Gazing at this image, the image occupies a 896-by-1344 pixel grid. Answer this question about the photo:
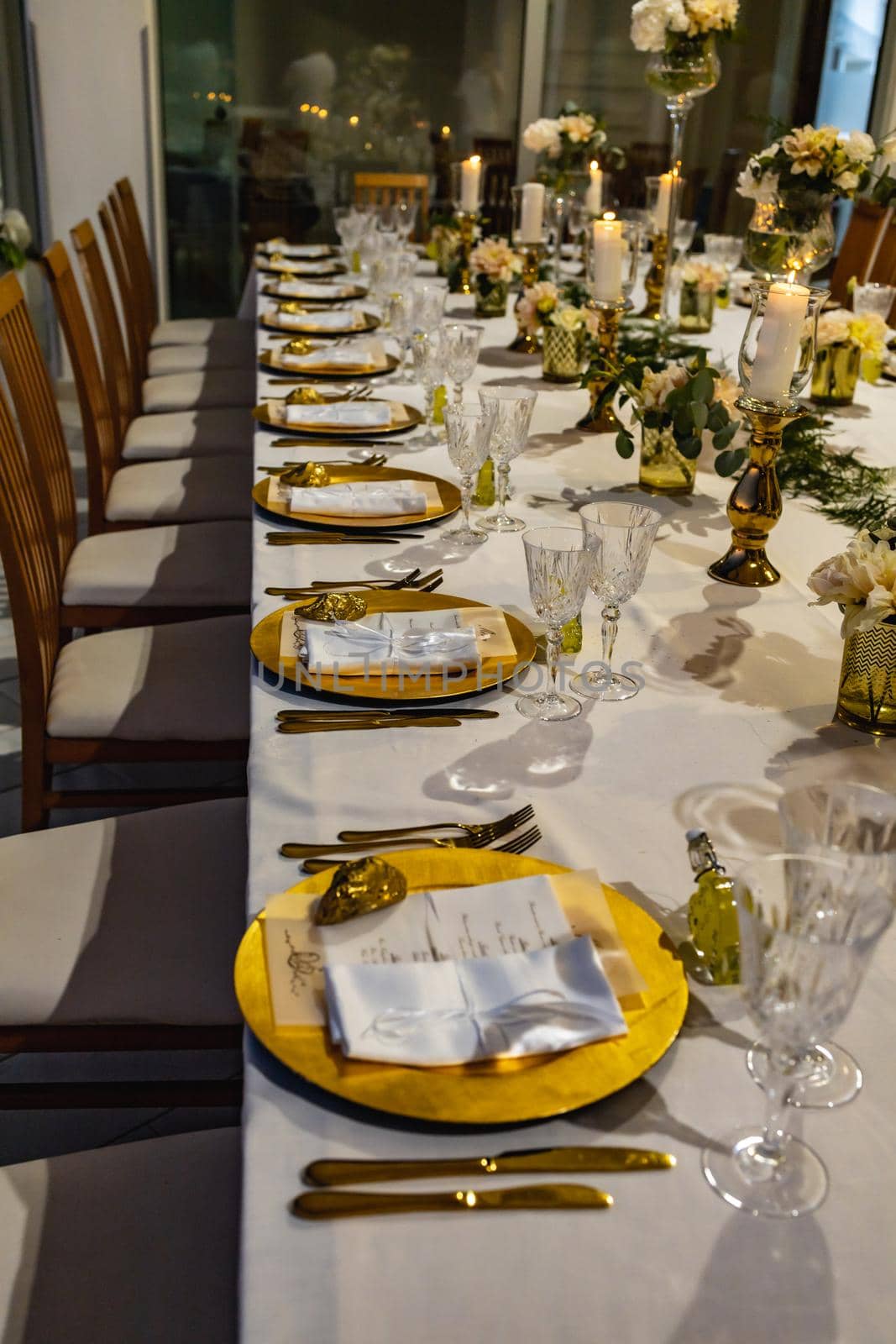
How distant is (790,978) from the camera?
68cm

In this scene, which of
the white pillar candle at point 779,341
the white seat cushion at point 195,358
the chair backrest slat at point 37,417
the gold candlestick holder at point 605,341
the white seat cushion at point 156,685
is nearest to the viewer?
the white pillar candle at point 779,341

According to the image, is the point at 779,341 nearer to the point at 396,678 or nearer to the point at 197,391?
the point at 396,678

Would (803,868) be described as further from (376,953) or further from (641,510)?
(641,510)

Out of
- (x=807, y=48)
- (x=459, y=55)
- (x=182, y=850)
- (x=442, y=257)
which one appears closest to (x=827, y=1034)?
(x=182, y=850)

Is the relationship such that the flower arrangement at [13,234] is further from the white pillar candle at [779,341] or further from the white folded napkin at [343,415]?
the white pillar candle at [779,341]

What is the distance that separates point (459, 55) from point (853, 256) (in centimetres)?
237

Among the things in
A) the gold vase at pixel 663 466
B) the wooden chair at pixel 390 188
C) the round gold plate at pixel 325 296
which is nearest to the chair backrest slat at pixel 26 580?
the gold vase at pixel 663 466

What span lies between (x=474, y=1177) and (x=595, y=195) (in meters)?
3.42

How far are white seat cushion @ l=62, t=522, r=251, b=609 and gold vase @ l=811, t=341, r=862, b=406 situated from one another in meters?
1.13

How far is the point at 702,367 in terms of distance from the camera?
5.60ft

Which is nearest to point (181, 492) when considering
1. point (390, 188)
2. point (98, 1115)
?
point (98, 1115)

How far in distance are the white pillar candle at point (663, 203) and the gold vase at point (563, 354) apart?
2.44 feet

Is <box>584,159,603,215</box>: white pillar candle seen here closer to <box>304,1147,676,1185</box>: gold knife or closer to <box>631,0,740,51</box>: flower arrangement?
<box>631,0,740,51</box>: flower arrangement

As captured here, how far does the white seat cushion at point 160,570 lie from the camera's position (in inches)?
82.1
